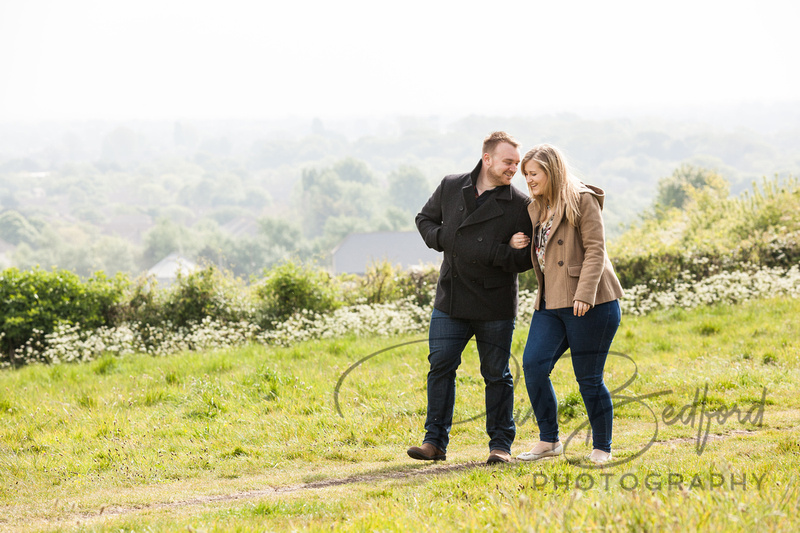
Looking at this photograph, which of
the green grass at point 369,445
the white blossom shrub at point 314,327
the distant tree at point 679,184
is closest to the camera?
the green grass at point 369,445

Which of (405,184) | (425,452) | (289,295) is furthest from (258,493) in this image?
(405,184)

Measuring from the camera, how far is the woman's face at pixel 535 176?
3984 millimetres

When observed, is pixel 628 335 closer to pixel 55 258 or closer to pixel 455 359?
pixel 455 359

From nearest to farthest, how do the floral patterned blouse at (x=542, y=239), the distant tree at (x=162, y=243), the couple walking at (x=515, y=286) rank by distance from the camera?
1. the couple walking at (x=515, y=286)
2. the floral patterned blouse at (x=542, y=239)
3. the distant tree at (x=162, y=243)

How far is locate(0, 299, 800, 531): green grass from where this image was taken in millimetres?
2930

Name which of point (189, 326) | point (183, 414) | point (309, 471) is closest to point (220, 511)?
point (309, 471)

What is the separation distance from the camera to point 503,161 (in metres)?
4.21

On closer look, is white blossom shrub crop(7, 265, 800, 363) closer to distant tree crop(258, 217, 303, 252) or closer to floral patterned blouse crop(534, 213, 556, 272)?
floral patterned blouse crop(534, 213, 556, 272)

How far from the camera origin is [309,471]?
4.57m

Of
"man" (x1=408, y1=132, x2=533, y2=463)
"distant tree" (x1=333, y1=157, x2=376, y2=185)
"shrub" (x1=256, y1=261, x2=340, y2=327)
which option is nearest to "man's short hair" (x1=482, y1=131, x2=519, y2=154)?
"man" (x1=408, y1=132, x2=533, y2=463)

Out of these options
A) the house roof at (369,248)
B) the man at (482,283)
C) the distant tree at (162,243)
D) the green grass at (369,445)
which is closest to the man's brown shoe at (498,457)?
the man at (482,283)

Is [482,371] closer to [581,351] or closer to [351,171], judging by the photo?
[581,351]

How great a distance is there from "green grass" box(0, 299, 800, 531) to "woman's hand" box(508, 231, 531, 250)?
1361mm

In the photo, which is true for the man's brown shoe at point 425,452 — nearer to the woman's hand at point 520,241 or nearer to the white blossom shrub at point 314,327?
the woman's hand at point 520,241
